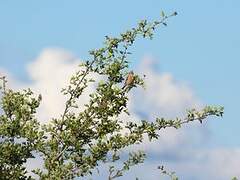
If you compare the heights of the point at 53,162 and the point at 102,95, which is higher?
the point at 102,95

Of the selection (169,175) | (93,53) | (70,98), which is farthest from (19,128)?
(169,175)

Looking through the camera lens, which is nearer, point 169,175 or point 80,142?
point 80,142

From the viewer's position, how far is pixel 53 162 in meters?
15.6

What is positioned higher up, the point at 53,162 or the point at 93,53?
the point at 93,53

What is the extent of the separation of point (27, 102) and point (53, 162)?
210 cm

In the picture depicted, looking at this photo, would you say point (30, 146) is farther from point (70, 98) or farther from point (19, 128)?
point (70, 98)

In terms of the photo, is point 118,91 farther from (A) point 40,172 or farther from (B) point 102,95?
(A) point 40,172

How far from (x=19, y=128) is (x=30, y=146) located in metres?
0.52

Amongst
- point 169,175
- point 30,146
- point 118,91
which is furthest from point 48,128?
point 169,175

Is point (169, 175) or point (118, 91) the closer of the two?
point (118, 91)

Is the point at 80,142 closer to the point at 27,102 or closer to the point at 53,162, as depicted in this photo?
the point at 53,162

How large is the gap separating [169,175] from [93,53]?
12.3ft

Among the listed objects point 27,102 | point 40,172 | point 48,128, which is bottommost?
point 40,172

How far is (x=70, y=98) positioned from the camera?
1599cm
